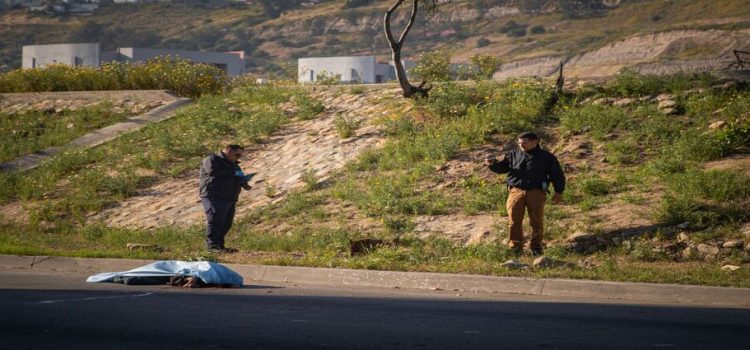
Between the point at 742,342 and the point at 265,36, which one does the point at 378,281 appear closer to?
the point at 742,342

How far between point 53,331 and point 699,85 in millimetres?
12911

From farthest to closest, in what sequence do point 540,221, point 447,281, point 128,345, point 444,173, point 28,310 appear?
point 444,173 → point 540,221 → point 447,281 → point 28,310 → point 128,345

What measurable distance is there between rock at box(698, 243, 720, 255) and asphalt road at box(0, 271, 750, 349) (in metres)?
2.76

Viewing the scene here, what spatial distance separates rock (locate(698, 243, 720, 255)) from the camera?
1262 cm

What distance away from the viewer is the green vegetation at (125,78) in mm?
25688

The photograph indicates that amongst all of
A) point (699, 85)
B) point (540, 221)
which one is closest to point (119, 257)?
point (540, 221)

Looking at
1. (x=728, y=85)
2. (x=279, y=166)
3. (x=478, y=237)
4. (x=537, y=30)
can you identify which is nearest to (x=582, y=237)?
(x=478, y=237)

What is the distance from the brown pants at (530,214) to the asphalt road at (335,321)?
2219 mm

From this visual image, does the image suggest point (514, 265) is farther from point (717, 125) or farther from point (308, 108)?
point (308, 108)

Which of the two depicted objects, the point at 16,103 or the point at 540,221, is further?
the point at 16,103

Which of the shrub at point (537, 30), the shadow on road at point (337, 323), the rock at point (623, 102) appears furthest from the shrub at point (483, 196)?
the shrub at point (537, 30)

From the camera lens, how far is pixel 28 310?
348 inches

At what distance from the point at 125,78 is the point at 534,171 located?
16.2m

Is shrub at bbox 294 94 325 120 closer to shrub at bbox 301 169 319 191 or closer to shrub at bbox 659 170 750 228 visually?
shrub at bbox 301 169 319 191
